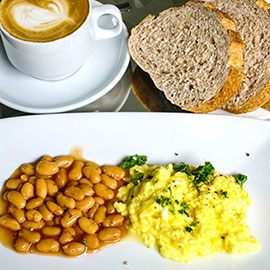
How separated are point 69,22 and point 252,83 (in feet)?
2.99

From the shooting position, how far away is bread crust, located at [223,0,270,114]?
6.75ft

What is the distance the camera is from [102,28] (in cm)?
199

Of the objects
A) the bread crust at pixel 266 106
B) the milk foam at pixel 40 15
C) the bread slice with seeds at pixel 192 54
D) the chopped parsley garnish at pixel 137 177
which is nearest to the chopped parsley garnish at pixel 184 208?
the chopped parsley garnish at pixel 137 177

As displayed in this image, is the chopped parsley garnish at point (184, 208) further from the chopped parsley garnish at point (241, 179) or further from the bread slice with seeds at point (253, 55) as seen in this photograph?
the bread slice with seeds at point (253, 55)

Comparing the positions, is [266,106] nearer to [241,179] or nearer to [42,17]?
[241,179]

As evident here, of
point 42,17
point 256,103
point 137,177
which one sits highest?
point 42,17

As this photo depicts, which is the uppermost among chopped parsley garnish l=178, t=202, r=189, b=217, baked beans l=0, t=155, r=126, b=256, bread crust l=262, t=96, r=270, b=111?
bread crust l=262, t=96, r=270, b=111


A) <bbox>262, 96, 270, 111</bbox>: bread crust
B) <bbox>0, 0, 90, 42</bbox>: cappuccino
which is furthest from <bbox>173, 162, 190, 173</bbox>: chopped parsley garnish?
<bbox>0, 0, 90, 42</bbox>: cappuccino

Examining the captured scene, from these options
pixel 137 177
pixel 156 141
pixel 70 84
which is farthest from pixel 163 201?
pixel 70 84

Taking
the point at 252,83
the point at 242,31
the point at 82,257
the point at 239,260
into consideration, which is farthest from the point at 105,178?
the point at 242,31

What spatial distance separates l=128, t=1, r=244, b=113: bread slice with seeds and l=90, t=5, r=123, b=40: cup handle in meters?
0.13

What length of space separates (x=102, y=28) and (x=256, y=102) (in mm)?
799

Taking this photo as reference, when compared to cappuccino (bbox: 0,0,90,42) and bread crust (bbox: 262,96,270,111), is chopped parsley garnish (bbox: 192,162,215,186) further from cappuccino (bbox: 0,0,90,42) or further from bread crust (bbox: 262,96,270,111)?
cappuccino (bbox: 0,0,90,42)

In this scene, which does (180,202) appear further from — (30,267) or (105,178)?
(30,267)
